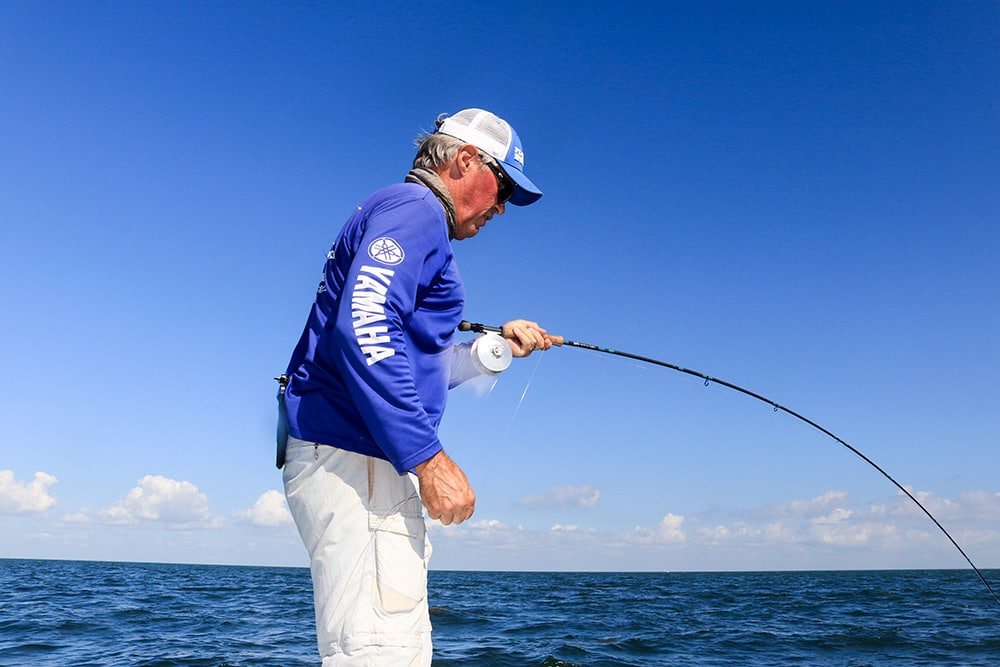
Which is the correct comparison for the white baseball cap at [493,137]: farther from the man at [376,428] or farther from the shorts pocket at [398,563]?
the shorts pocket at [398,563]

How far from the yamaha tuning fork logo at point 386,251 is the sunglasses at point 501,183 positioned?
62cm

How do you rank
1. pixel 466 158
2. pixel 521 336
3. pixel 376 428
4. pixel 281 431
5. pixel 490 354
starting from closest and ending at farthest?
pixel 376 428
pixel 281 431
pixel 466 158
pixel 490 354
pixel 521 336

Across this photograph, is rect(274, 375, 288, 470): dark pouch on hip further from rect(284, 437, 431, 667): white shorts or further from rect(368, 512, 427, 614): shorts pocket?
rect(368, 512, 427, 614): shorts pocket

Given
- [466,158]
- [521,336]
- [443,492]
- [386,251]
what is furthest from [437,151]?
[443,492]

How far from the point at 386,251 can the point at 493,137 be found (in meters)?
0.72

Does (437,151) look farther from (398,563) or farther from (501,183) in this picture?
(398,563)

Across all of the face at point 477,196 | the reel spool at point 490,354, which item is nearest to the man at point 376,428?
the face at point 477,196

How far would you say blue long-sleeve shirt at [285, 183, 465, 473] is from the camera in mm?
1897

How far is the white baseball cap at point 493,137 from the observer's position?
8.05ft

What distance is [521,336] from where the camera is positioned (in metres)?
3.01

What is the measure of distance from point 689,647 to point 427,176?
12358mm

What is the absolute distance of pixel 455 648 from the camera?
37.3 feet

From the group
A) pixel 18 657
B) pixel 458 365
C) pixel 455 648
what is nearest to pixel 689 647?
pixel 455 648

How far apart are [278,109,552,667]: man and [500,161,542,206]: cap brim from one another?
0.32 m
